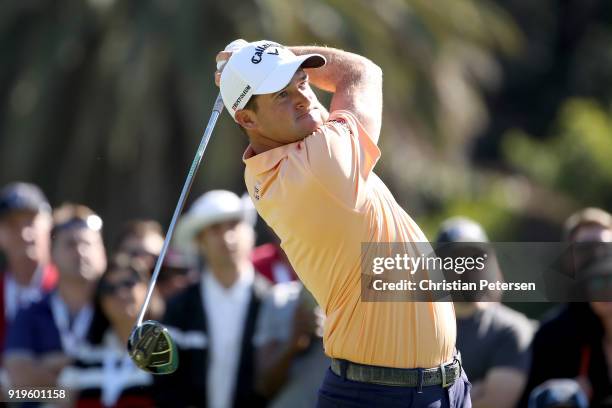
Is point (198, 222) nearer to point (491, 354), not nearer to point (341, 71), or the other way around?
point (491, 354)

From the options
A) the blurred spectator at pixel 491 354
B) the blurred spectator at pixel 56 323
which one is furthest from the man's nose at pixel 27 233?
the blurred spectator at pixel 491 354

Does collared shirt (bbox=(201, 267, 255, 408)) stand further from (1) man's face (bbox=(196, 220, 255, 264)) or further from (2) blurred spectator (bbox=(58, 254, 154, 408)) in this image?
(2) blurred spectator (bbox=(58, 254, 154, 408))

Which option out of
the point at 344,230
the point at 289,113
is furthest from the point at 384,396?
the point at 289,113

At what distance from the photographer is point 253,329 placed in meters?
6.45

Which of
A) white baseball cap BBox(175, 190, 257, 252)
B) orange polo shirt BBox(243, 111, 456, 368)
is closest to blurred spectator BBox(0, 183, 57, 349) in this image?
white baseball cap BBox(175, 190, 257, 252)

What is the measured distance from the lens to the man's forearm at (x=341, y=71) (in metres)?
4.55

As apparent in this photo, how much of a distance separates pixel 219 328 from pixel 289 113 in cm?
253

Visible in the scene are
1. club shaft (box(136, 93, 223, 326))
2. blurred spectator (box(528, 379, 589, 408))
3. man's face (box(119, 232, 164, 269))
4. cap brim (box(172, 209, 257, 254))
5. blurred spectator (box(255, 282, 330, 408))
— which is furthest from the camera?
man's face (box(119, 232, 164, 269))

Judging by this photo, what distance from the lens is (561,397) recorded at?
495cm

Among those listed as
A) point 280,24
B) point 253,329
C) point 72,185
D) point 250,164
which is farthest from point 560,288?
point 72,185

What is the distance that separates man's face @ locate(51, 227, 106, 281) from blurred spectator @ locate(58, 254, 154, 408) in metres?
0.29

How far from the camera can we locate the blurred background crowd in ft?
20.2

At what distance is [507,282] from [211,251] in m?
1.86

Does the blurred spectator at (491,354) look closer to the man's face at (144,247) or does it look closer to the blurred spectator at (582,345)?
the blurred spectator at (582,345)
